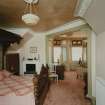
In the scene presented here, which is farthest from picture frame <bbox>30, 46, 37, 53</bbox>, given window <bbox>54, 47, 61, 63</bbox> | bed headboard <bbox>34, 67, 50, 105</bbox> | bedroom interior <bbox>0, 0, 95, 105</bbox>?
bed headboard <bbox>34, 67, 50, 105</bbox>

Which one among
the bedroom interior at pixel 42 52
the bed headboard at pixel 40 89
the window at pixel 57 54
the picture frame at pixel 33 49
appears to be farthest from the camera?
the window at pixel 57 54

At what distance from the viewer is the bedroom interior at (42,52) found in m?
3.25

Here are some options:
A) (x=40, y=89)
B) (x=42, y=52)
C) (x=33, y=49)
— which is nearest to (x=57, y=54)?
(x=42, y=52)

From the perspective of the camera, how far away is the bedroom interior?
325cm

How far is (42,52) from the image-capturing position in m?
7.38

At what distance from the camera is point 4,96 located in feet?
8.92

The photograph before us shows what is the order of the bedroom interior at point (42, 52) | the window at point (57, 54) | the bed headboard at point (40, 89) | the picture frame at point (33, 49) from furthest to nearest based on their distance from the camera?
the window at point (57, 54) < the picture frame at point (33, 49) < the bedroom interior at point (42, 52) < the bed headboard at point (40, 89)

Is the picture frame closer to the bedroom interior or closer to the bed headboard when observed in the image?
the bedroom interior

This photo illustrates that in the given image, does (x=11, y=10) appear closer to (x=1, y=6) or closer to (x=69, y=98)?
(x=1, y=6)

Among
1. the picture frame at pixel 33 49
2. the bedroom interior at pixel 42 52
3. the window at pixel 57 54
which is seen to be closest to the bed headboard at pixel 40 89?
the bedroom interior at pixel 42 52

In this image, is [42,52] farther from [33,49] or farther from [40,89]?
[40,89]

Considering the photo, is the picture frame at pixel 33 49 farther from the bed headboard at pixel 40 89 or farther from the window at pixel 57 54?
the bed headboard at pixel 40 89

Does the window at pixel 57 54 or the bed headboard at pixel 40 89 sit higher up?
the window at pixel 57 54

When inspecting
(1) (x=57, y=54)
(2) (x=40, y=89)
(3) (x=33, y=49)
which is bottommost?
(2) (x=40, y=89)
